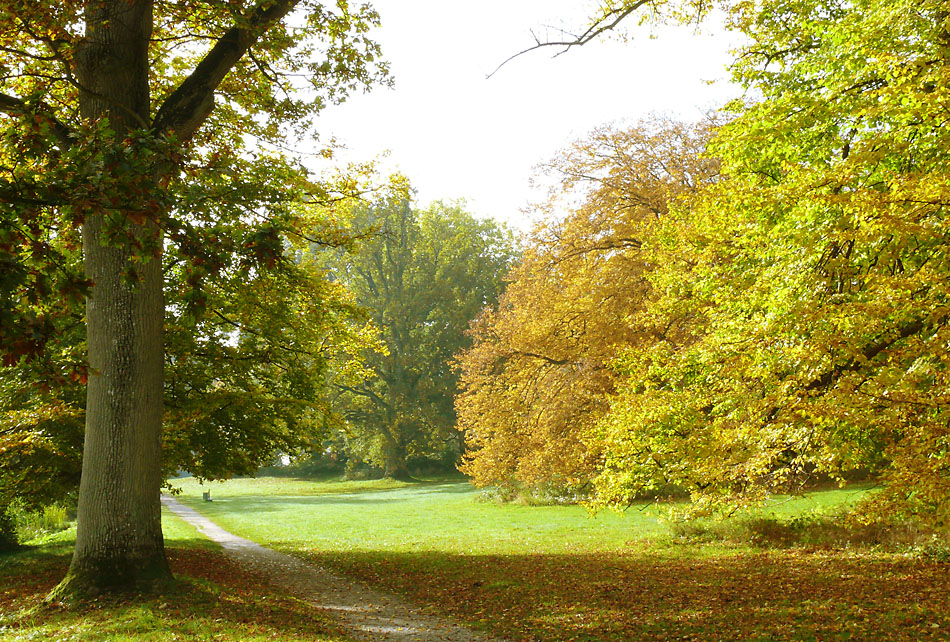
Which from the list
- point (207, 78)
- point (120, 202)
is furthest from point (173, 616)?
point (207, 78)

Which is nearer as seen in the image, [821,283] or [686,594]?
[821,283]

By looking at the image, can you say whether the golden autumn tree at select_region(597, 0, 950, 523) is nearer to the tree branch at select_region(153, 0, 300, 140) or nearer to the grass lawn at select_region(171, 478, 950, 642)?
the grass lawn at select_region(171, 478, 950, 642)

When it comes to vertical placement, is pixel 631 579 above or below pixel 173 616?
below

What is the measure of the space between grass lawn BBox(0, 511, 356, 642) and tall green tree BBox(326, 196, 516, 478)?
1384 inches

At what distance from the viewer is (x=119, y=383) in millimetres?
8062

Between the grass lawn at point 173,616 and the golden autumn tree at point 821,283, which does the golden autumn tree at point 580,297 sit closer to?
the golden autumn tree at point 821,283

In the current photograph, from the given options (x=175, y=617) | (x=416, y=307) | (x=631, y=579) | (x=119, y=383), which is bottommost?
(x=631, y=579)

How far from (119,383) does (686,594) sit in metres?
7.81

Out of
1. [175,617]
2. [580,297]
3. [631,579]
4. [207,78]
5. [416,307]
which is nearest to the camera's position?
[175,617]

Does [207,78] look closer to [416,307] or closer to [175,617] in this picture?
[175,617]

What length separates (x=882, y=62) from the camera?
25.5ft

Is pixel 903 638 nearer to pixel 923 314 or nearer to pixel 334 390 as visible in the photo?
pixel 923 314

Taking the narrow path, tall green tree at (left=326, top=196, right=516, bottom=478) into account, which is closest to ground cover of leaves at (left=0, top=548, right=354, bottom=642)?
the narrow path

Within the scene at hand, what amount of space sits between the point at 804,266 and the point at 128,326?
8.94m
